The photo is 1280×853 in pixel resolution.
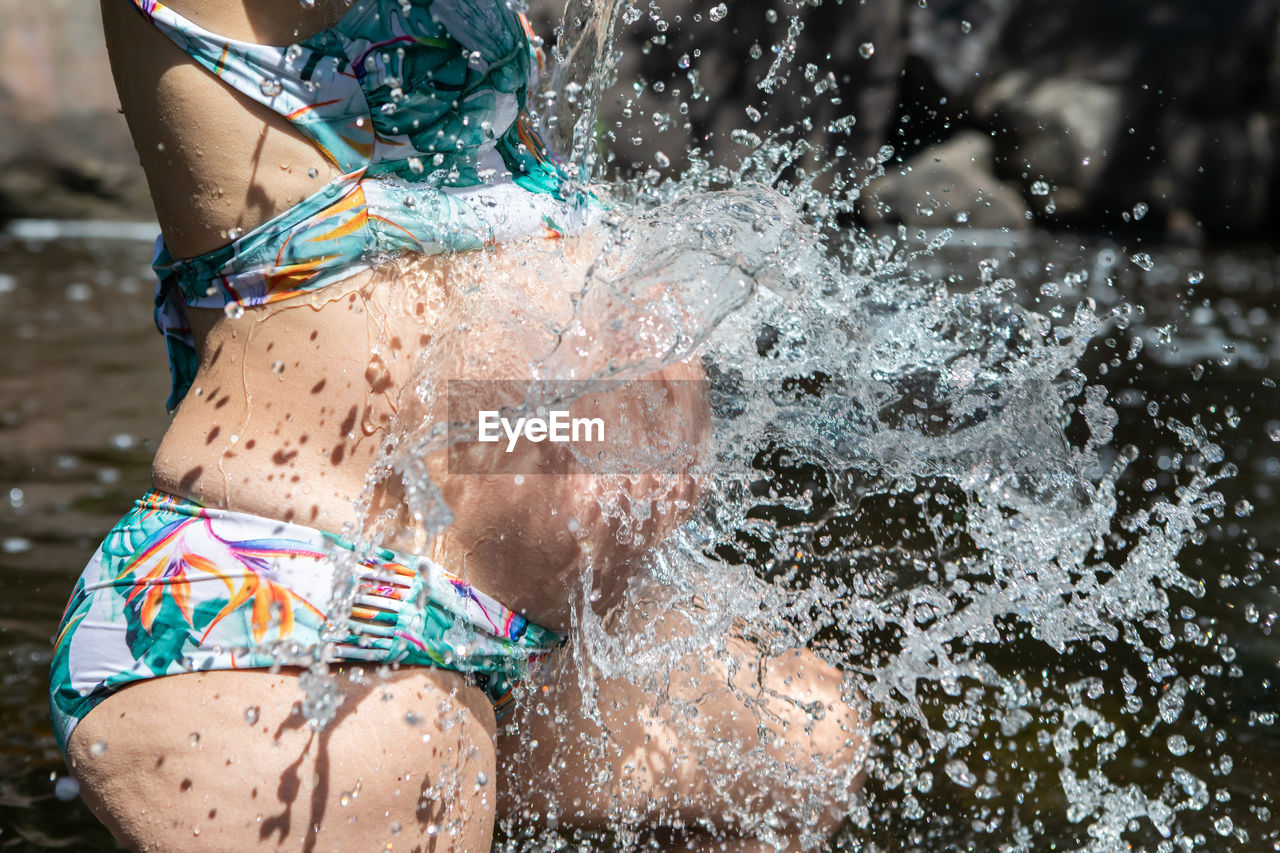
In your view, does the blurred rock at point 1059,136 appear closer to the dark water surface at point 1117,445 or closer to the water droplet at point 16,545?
the dark water surface at point 1117,445

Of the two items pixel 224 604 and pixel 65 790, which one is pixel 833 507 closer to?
pixel 224 604

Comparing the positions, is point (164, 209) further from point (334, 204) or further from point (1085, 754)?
point (1085, 754)

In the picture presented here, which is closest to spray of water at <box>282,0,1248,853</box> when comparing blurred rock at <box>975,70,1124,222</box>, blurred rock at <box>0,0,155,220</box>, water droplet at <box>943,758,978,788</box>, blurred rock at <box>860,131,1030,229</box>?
water droplet at <box>943,758,978,788</box>

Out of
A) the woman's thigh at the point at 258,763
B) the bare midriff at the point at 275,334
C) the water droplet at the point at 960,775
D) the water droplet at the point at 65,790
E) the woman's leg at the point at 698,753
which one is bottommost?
the water droplet at the point at 960,775

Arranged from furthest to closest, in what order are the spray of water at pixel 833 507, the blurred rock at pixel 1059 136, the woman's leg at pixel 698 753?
the blurred rock at pixel 1059 136
the woman's leg at pixel 698 753
the spray of water at pixel 833 507

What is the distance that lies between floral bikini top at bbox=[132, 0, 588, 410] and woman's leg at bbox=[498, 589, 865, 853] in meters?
0.53

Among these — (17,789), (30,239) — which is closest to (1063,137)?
(30,239)

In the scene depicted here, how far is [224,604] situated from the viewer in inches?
39.6

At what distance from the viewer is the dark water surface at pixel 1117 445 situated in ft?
5.86

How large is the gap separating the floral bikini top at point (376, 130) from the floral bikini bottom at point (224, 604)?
0.68ft

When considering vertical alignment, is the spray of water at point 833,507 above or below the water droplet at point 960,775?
above

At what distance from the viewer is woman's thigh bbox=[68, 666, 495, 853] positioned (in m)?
1.00

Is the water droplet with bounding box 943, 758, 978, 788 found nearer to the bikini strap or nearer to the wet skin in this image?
the wet skin

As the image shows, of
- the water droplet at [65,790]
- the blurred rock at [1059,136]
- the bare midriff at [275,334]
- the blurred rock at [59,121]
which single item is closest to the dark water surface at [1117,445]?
the water droplet at [65,790]
